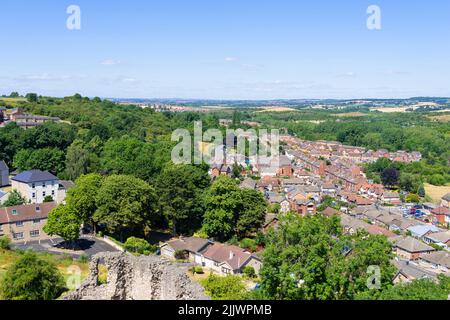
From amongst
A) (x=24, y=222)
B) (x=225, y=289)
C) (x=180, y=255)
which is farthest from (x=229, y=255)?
(x=24, y=222)

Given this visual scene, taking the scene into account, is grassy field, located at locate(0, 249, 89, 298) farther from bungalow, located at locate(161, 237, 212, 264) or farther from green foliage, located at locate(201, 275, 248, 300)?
green foliage, located at locate(201, 275, 248, 300)

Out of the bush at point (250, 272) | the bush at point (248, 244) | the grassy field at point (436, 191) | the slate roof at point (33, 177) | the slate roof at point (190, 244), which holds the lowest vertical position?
the grassy field at point (436, 191)

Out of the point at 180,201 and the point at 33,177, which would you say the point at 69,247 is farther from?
the point at 33,177

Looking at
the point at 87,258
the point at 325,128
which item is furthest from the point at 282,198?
the point at 325,128

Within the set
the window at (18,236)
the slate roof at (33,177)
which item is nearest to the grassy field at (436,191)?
the slate roof at (33,177)

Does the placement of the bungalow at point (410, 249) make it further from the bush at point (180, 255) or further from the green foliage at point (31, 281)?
the green foliage at point (31, 281)
